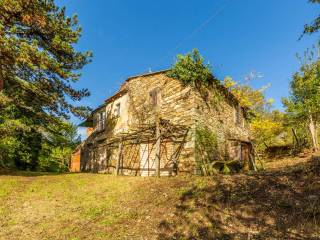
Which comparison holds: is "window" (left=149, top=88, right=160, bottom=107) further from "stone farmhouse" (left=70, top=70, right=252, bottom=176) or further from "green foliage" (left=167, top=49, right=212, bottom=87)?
"green foliage" (left=167, top=49, right=212, bottom=87)

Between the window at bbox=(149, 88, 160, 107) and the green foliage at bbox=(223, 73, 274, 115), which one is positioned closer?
A: the window at bbox=(149, 88, 160, 107)

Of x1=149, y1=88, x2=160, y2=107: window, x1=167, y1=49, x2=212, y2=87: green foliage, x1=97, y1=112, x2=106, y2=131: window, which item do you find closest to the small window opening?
x1=97, y1=112, x2=106, y2=131: window

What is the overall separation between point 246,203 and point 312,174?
2.79 m

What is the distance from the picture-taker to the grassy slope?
19.1ft

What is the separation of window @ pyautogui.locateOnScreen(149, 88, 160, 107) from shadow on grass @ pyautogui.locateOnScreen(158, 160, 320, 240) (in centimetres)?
828

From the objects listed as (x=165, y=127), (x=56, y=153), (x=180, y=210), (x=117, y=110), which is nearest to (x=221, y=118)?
(x=165, y=127)

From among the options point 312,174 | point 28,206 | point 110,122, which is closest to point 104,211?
point 28,206

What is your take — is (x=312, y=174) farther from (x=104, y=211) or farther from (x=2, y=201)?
(x=2, y=201)

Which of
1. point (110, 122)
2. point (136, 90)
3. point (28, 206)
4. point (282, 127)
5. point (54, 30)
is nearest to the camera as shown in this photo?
point (28, 206)

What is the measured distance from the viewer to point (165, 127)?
13445 millimetres

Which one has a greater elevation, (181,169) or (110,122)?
(110,122)

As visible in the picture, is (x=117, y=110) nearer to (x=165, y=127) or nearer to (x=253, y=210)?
(x=165, y=127)

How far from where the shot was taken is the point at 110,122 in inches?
791

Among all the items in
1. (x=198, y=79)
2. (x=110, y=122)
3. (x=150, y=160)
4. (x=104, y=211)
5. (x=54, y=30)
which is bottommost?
(x=104, y=211)
